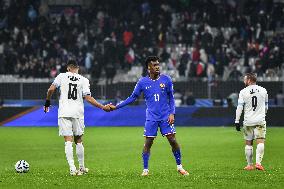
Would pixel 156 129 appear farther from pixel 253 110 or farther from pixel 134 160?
pixel 134 160

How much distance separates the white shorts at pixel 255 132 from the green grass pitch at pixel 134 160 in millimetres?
731

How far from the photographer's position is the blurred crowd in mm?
39156

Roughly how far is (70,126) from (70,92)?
0.66 m

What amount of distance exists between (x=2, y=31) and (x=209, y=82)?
12.7 m

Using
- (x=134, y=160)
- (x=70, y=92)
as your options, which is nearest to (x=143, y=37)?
(x=134, y=160)

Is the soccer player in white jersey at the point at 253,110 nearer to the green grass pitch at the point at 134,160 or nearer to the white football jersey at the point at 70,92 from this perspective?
the green grass pitch at the point at 134,160

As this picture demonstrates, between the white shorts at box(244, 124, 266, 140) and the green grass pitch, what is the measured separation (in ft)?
2.40

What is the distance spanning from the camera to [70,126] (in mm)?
15844

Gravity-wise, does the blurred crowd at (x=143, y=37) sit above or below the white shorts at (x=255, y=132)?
above

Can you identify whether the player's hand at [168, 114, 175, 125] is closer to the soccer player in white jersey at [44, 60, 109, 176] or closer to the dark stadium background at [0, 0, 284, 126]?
the soccer player in white jersey at [44, 60, 109, 176]

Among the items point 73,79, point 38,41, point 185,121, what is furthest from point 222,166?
point 38,41

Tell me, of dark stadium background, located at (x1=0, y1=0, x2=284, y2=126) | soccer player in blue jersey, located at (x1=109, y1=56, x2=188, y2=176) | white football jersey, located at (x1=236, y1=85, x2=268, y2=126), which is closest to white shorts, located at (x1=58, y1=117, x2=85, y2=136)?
soccer player in blue jersey, located at (x1=109, y1=56, x2=188, y2=176)

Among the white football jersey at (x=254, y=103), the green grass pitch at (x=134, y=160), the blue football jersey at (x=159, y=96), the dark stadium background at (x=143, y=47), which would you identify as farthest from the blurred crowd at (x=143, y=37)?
the blue football jersey at (x=159, y=96)

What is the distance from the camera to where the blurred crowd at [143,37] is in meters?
39.2
